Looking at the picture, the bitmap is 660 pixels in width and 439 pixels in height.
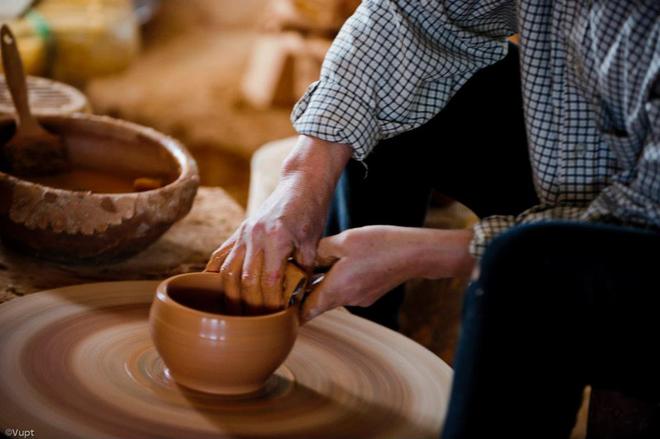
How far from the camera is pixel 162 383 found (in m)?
1.21

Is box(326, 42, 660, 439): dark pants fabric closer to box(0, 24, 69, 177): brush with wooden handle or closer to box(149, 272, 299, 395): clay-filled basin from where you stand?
box(149, 272, 299, 395): clay-filled basin

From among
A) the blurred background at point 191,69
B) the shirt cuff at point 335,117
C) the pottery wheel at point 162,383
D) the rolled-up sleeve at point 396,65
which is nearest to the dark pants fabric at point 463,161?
the rolled-up sleeve at point 396,65

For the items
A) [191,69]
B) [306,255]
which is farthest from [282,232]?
[191,69]

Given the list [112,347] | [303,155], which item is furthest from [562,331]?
[112,347]

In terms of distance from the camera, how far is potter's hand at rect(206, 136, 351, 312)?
1.22 m

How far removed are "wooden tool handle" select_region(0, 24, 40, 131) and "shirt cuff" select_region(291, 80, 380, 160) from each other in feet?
2.20

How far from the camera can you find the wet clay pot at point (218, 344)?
1.14m

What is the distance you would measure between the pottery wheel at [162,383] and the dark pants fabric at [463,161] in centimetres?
29

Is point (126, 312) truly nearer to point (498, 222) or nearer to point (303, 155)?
point (303, 155)

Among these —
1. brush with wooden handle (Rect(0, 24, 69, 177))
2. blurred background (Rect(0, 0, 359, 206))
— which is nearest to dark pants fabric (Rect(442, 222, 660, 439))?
brush with wooden handle (Rect(0, 24, 69, 177))

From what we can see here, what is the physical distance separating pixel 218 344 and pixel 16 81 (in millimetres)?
958

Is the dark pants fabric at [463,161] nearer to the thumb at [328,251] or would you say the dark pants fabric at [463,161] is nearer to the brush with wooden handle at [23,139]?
the thumb at [328,251]

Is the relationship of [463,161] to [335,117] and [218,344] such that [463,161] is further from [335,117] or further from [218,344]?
[218,344]

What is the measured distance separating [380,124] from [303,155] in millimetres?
178
